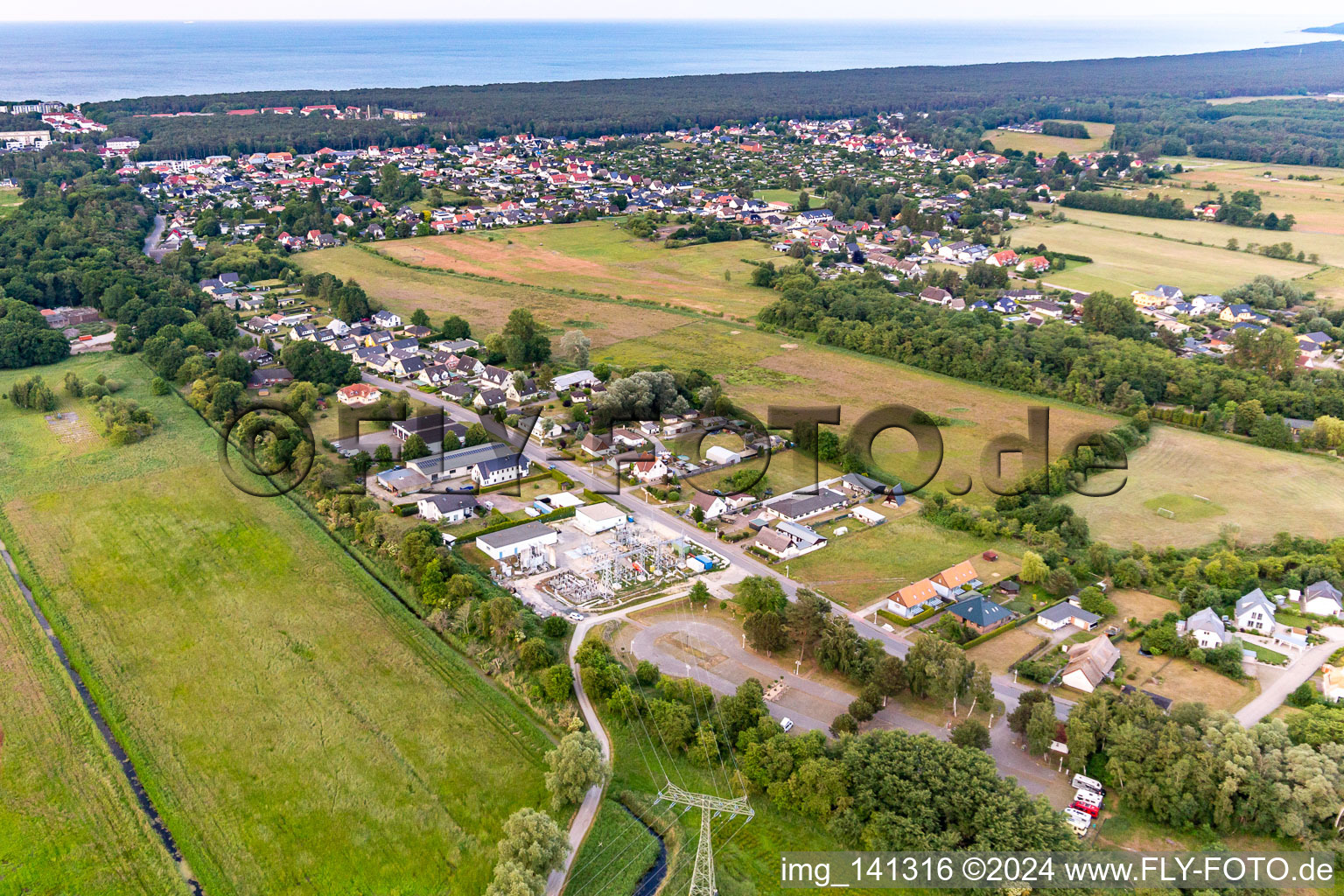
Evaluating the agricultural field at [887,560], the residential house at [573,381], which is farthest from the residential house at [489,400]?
the agricultural field at [887,560]

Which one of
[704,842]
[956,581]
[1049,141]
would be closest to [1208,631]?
[956,581]

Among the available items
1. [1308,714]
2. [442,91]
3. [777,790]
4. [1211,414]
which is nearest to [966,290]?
[1211,414]

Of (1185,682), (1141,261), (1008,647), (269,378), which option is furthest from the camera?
(1141,261)

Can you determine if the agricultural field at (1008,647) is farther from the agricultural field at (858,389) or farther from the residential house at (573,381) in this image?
the residential house at (573,381)

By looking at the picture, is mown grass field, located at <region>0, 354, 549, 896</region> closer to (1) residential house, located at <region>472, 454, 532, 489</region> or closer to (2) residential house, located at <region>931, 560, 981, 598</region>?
(1) residential house, located at <region>472, 454, 532, 489</region>

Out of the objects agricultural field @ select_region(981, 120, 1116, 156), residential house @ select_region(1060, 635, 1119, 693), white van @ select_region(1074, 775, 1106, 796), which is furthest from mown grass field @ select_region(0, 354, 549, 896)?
agricultural field @ select_region(981, 120, 1116, 156)

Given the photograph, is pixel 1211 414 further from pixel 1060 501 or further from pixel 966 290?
pixel 966 290

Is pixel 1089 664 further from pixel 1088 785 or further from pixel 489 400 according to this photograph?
pixel 489 400
